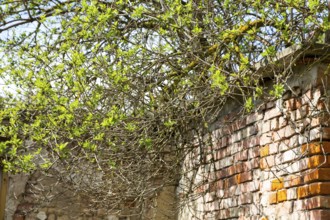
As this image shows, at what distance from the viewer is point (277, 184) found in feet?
16.5

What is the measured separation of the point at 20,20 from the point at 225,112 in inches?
121

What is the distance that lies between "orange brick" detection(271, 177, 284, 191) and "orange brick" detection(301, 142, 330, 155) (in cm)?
38

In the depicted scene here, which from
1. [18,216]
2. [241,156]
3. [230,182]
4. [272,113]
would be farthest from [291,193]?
[18,216]

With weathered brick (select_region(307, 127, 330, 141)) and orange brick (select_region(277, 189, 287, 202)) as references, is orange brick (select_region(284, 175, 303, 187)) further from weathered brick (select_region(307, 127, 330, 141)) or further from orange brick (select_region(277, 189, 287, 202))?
weathered brick (select_region(307, 127, 330, 141))

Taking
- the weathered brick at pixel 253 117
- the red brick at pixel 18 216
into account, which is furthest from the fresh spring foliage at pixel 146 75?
the red brick at pixel 18 216

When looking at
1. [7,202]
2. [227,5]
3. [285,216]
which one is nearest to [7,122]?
[7,202]

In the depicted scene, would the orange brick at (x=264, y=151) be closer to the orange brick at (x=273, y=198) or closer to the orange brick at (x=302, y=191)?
the orange brick at (x=273, y=198)

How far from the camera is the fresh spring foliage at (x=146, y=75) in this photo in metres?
5.25

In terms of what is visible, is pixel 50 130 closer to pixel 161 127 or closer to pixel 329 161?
pixel 161 127

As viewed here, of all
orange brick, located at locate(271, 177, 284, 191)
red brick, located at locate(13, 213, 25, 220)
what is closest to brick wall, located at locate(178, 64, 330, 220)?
orange brick, located at locate(271, 177, 284, 191)

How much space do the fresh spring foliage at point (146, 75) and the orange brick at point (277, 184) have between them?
23.0 inches

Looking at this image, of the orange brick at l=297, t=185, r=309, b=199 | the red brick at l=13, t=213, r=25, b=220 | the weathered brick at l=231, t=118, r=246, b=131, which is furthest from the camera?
the red brick at l=13, t=213, r=25, b=220

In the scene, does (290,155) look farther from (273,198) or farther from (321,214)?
(321,214)

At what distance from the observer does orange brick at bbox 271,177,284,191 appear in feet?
16.3
